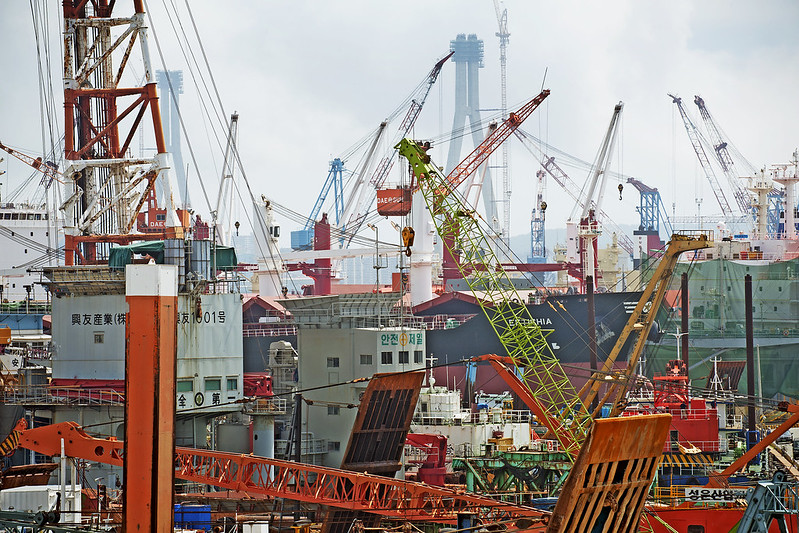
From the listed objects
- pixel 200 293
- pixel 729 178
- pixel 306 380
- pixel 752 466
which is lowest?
pixel 752 466

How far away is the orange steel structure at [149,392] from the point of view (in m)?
14.1

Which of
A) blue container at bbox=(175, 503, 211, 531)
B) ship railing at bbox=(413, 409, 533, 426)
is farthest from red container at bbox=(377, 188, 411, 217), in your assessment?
blue container at bbox=(175, 503, 211, 531)

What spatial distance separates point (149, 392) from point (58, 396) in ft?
91.1

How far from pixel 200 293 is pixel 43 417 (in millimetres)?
7726

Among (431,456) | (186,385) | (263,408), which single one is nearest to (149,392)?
(186,385)

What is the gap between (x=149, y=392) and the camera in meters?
14.2

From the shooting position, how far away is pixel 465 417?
46531 millimetres

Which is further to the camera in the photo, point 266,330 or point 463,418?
point 266,330

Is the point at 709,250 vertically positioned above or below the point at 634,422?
above

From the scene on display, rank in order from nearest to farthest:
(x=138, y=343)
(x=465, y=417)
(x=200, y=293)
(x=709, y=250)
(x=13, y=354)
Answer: (x=138, y=343) < (x=200, y=293) < (x=465, y=417) < (x=13, y=354) < (x=709, y=250)

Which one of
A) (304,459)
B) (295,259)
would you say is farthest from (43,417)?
(295,259)

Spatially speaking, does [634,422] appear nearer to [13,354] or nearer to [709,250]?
[13,354]

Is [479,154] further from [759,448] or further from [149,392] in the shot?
[149,392]

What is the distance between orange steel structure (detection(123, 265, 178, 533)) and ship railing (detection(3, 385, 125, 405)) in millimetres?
25041
